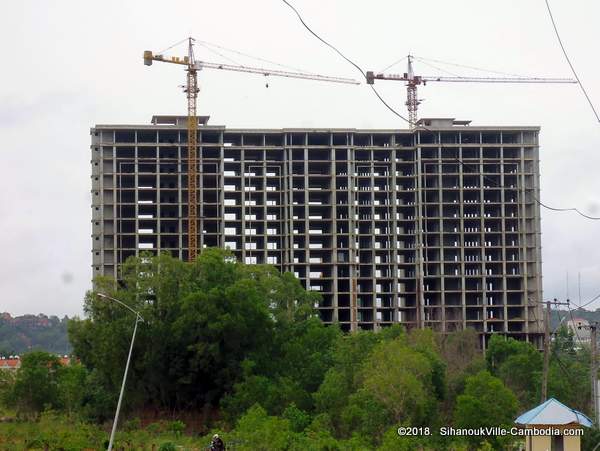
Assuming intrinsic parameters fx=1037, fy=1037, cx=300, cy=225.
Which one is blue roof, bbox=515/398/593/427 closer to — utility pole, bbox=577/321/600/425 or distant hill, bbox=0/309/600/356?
utility pole, bbox=577/321/600/425

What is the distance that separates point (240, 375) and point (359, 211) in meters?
62.8

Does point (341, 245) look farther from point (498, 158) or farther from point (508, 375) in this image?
point (508, 375)

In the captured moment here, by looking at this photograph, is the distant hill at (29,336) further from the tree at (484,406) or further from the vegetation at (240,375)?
the tree at (484,406)

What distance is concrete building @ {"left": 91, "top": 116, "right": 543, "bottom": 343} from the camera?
115m

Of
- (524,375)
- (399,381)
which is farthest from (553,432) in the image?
(524,375)

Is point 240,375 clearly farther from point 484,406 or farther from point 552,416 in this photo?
point 552,416

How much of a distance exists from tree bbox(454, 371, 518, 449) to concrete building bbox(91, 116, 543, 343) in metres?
70.2

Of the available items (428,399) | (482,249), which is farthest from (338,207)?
(428,399)

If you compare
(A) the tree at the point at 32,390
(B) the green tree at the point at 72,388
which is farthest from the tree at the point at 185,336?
(A) the tree at the point at 32,390

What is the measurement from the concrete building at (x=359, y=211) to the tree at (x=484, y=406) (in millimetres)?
70195

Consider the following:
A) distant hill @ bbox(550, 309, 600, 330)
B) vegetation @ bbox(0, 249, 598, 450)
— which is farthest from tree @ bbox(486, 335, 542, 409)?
distant hill @ bbox(550, 309, 600, 330)

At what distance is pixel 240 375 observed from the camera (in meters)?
56.3

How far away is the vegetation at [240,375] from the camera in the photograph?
140 ft

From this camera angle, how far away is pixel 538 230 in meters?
118
